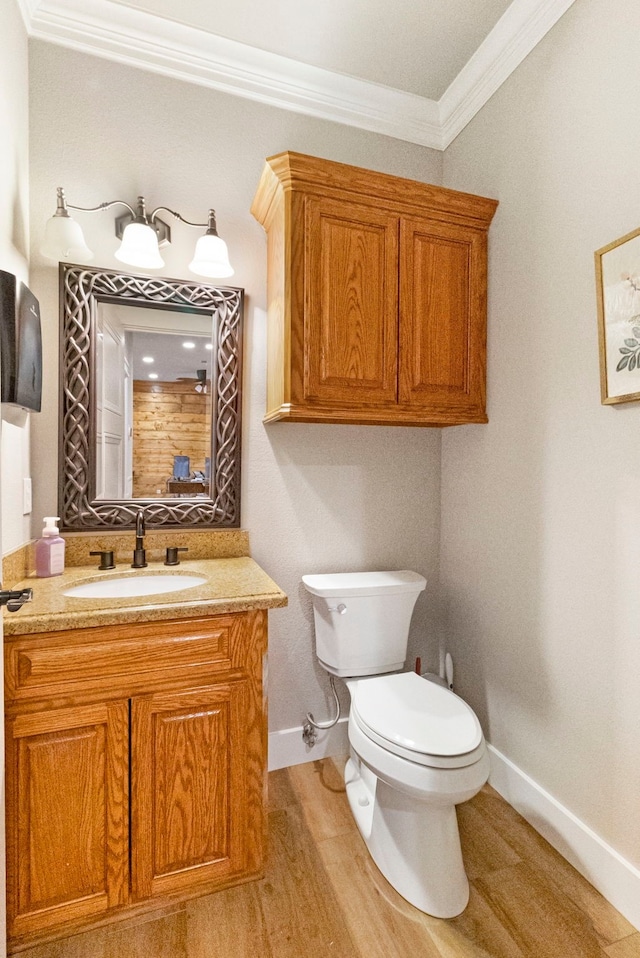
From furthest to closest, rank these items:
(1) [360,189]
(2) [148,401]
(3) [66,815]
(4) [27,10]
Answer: (2) [148,401]
(1) [360,189]
(4) [27,10]
(3) [66,815]

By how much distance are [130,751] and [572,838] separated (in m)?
1.37

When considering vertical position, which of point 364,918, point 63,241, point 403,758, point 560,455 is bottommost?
point 364,918

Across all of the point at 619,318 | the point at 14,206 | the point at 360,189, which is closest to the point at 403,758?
the point at 619,318

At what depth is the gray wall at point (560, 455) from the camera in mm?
1348

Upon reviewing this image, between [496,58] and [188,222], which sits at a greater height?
[496,58]

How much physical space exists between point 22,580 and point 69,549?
199 mm

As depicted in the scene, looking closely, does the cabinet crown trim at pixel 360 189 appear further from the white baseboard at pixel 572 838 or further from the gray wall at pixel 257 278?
the white baseboard at pixel 572 838

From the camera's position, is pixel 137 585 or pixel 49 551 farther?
pixel 137 585

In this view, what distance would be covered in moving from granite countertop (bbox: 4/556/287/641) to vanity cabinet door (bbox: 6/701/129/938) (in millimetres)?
242

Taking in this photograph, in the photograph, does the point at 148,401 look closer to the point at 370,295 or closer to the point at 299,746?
the point at 370,295

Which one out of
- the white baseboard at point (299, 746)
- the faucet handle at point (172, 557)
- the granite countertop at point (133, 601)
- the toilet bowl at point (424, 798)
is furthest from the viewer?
the white baseboard at point (299, 746)

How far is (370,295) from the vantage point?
171cm

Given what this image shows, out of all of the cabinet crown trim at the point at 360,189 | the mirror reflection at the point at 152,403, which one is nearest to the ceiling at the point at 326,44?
the cabinet crown trim at the point at 360,189

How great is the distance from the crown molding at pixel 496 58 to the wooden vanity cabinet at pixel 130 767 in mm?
2096
